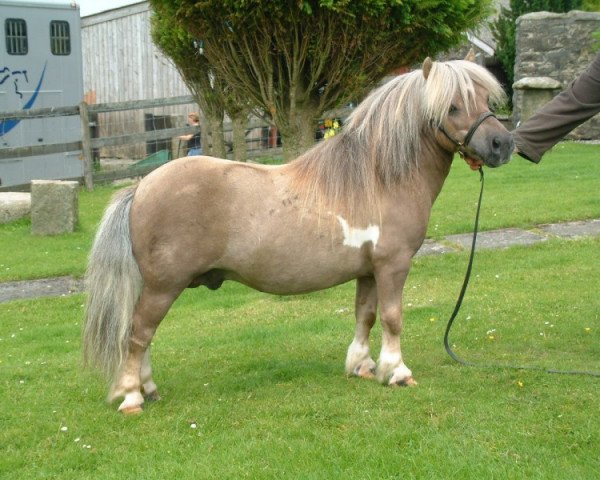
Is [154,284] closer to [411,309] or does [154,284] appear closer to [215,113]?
[411,309]

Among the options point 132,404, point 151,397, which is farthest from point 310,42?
point 132,404

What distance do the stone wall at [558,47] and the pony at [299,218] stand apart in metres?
14.4

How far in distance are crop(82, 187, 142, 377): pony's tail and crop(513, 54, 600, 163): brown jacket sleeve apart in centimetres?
279

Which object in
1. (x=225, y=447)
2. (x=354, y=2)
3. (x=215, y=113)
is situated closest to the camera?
(x=225, y=447)

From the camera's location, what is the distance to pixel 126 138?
17.2 metres

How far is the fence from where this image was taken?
52.6 feet

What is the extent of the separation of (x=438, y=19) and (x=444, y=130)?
2.21m

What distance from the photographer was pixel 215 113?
15.1 meters

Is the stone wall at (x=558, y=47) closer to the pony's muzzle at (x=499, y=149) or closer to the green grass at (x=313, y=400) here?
the green grass at (x=313, y=400)

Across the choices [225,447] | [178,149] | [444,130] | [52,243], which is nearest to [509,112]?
[178,149]

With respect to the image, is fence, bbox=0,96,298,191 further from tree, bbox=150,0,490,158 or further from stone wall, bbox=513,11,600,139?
tree, bbox=150,0,490,158

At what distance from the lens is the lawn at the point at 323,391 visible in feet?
14.5

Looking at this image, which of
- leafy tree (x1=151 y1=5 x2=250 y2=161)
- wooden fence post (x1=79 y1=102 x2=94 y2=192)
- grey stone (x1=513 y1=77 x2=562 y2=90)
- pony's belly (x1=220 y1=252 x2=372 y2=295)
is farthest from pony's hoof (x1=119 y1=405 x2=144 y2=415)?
grey stone (x1=513 y1=77 x2=562 y2=90)

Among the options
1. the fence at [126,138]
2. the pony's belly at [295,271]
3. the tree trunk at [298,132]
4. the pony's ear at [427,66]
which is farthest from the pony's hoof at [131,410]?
the fence at [126,138]
